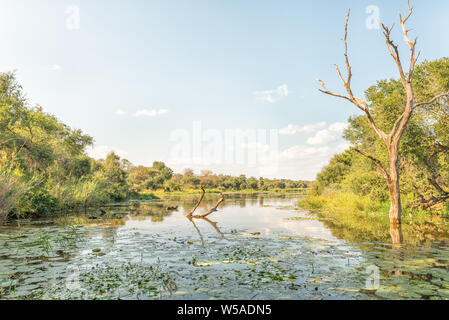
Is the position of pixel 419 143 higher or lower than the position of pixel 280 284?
higher

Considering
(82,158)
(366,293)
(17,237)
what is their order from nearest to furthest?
(366,293) < (17,237) < (82,158)

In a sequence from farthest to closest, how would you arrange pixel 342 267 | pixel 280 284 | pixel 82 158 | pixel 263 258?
pixel 82 158 → pixel 263 258 → pixel 342 267 → pixel 280 284

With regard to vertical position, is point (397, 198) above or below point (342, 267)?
above

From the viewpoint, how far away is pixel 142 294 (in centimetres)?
498

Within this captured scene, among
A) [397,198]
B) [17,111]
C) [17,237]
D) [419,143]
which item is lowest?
[17,237]

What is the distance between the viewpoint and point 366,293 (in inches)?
194

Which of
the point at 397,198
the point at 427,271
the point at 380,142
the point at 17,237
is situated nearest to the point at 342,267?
the point at 427,271

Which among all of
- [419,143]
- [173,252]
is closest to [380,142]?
[419,143]

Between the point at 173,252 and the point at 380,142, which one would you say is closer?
the point at 173,252

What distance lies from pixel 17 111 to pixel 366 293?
Result: 84.7 feet
